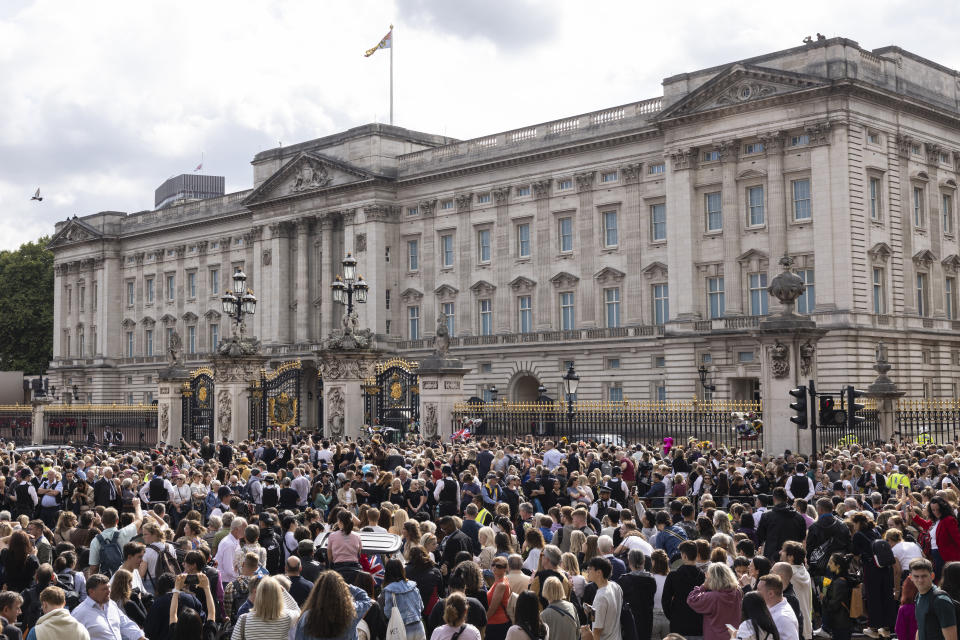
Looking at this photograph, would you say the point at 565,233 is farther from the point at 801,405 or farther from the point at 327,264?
the point at 801,405

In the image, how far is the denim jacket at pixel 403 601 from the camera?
10930 mm

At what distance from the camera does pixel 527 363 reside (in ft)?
212

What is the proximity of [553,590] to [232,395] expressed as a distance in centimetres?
3091

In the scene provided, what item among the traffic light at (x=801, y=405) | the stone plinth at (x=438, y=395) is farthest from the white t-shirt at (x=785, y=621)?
the stone plinth at (x=438, y=395)

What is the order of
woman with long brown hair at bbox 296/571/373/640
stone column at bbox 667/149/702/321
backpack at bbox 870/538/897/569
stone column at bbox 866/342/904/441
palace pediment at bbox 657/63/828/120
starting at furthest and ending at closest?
stone column at bbox 667/149/702/321
palace pediment at bbox 657/63/828/120
stone column at bbox 866/342/904/441
backpack at bbox 870/538/897/569
woman with long brown hair at bbox 296/571/373/640

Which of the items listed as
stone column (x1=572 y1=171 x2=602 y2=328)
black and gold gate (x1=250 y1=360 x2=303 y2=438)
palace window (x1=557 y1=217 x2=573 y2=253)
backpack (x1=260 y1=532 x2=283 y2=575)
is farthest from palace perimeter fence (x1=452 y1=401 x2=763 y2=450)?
palace window (x1=557 y1=217 x2=573 y2=253)

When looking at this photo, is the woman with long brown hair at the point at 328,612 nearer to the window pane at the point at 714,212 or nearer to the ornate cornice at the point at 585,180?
the window pane at the point at 714,212

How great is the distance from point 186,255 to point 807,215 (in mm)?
53499

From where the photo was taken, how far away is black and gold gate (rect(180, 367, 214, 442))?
41.9 m

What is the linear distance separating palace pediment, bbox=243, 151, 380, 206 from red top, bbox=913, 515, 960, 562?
195 feet

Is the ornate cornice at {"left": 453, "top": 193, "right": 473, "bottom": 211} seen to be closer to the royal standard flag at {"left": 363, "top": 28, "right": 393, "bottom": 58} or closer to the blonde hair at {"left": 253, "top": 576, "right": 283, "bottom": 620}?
the royal standard flag at {"left": 363, "top": 28, "right": 393, "bottom": 58}

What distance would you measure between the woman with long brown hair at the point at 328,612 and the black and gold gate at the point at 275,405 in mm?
30324

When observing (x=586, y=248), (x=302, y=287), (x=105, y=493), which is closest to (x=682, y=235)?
(x=586, y=248)

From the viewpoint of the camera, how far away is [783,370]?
2752 cm
